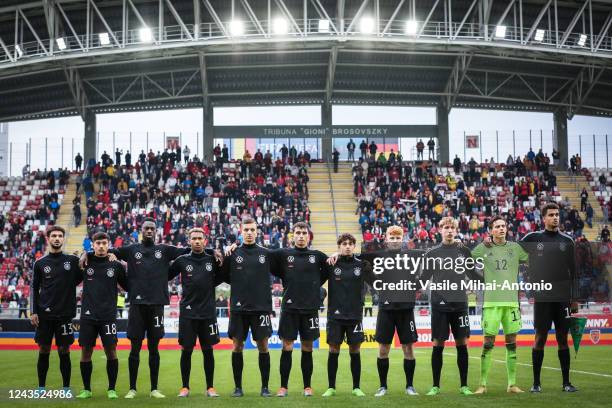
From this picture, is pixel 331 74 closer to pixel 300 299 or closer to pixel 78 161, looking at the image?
pixel 78 161

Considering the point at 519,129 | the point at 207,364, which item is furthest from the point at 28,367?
the point at 519,129

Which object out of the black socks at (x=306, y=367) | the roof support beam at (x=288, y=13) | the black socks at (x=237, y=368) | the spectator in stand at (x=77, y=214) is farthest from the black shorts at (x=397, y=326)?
Result: the spectator in stand at (x=77, y=214)

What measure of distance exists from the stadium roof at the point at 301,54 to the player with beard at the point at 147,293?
24.3 m

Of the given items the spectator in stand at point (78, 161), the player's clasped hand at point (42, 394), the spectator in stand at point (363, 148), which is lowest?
the player's clasped hand at point (42, 394)

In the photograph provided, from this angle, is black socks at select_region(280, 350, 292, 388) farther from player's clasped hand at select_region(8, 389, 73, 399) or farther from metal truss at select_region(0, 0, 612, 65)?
metal truss at select_region(0, 0, 612, 65)

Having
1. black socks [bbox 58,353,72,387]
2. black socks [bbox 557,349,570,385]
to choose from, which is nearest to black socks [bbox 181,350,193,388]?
black socks [bbox 58,353,72,387]

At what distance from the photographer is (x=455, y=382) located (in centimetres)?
1434

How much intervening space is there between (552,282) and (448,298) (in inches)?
62.0

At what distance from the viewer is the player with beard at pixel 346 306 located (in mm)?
11539

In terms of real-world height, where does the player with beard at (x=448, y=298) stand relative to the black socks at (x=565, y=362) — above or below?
above

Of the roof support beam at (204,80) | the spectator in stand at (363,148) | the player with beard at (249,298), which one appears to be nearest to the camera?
the player with beard at (249,298)

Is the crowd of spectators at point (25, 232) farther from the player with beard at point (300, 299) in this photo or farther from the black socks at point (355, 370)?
the black socks at point (355, 370)

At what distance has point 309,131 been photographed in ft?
152

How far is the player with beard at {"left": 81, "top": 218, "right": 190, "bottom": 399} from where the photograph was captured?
11617 millimetres
